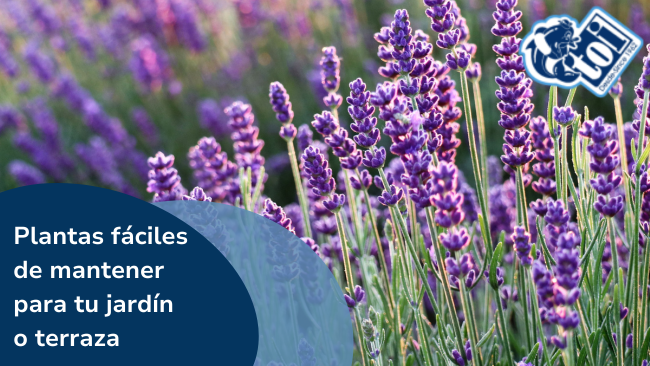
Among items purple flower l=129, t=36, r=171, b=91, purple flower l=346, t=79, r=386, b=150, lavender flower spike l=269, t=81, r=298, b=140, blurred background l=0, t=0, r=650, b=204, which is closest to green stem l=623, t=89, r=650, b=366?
purple flower l=346, t=79, r=386, b=150

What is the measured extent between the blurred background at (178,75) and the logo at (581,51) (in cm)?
250

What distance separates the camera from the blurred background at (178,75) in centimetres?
435

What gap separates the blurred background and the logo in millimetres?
2503

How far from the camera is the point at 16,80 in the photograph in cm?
611

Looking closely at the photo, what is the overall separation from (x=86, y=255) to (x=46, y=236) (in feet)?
0.48

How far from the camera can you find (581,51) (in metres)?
1.37

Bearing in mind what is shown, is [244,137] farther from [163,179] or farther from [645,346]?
[645,346]

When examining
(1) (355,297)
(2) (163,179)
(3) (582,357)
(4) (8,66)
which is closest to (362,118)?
(1) (355,297)

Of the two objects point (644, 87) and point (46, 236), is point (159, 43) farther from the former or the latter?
point (644, 87)

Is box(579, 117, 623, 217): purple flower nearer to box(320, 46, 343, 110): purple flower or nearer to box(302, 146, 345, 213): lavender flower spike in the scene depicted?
box(302, 146, 345, 213): lavender flower spike

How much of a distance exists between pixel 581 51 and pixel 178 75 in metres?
4.70

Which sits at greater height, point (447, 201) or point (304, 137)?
point (304, 137)

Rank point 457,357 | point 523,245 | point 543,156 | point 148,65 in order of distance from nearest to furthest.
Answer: point 523,245, point 457,357, point 543,156, point 148,65

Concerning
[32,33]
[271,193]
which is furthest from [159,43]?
[271,193]
